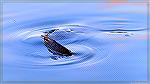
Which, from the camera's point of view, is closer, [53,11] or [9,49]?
[9,49]

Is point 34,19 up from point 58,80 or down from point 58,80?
up

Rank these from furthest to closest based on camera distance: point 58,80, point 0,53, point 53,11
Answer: point 53,11, point 0,53, point 58,80

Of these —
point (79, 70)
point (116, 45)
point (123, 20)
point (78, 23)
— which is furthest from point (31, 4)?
point (79, 70)

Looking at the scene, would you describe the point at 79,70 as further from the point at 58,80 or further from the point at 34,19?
the point at 34,19

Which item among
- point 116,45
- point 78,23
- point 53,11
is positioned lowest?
point 116,45

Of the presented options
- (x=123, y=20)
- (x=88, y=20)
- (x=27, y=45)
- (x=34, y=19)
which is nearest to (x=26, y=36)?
(x=27, y=45)

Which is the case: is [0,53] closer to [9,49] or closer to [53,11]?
[9,49]

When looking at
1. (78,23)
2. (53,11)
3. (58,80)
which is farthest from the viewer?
(53,11)
